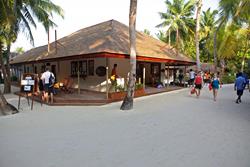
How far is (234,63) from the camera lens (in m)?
39.8

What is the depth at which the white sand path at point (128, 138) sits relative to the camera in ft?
15.1

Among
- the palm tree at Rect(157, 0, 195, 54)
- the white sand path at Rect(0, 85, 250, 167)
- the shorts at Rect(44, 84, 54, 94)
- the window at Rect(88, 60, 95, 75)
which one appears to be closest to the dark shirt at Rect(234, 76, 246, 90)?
the white sand path at Rect(0, 85, 250, 167)

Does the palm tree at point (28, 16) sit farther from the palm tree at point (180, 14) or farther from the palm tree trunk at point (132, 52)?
the palm tree at point (180, 14)

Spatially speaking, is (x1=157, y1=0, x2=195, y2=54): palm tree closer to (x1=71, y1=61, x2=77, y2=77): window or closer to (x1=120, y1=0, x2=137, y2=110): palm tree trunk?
(x1=71, y1=61, x2=77, y2=77): window

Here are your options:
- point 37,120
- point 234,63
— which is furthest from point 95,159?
point 234,63

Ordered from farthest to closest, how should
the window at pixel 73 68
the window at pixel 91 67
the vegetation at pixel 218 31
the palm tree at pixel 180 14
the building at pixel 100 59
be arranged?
the palm tree at pixel 180 14 → the vegetation at pixel 218 31 → the window at pixel 73 68 → the window at pixel 91 67 → the building at pixel 100 59

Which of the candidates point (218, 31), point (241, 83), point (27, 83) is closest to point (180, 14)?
point (218, 31)

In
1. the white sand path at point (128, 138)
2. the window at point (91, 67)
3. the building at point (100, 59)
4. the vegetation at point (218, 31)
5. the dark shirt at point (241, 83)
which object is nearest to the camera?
the white sand path at point (128, 138)

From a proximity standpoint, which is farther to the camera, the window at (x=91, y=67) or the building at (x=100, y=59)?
the window at (x=91, y=67)

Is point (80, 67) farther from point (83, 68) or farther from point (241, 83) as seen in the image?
point (241, 83)

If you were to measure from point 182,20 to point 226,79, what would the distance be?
426 inches

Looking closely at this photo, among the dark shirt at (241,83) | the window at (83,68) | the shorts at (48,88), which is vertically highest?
the window at (83,68)

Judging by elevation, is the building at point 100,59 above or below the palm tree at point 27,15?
below

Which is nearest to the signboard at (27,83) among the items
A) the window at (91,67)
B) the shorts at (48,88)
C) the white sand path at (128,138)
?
the shorts at (48,88)
